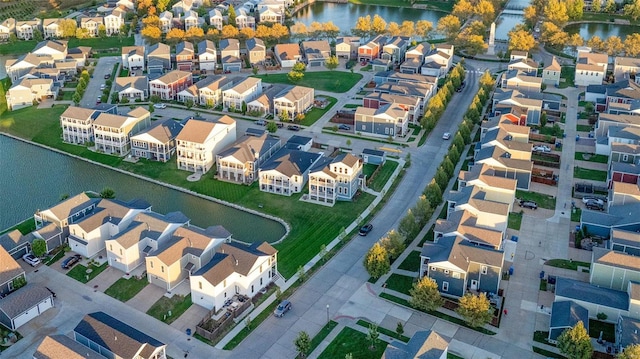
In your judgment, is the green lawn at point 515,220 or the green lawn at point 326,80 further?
the green lawn at point 326,80

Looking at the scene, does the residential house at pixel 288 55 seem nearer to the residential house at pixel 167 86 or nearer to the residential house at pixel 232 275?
the residential house at pixel 167 86

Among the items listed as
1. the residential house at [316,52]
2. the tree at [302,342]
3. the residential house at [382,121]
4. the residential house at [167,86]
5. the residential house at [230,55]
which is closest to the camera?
the tree at [302,342]

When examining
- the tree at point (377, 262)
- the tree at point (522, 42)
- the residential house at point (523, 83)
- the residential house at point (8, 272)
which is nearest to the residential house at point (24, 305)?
the residential house at point (8, 272)

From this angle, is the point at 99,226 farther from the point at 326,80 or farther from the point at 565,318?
the point at 326,80

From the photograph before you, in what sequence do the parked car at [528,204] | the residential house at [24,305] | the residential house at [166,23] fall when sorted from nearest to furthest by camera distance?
the residential house at [24,305] < the parked car at [528,204] < the residential house at [166,23]

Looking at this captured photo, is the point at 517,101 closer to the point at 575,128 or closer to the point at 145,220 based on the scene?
the point at 575,128

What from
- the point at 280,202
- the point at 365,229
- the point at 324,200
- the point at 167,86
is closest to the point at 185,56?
the point at 167,86
